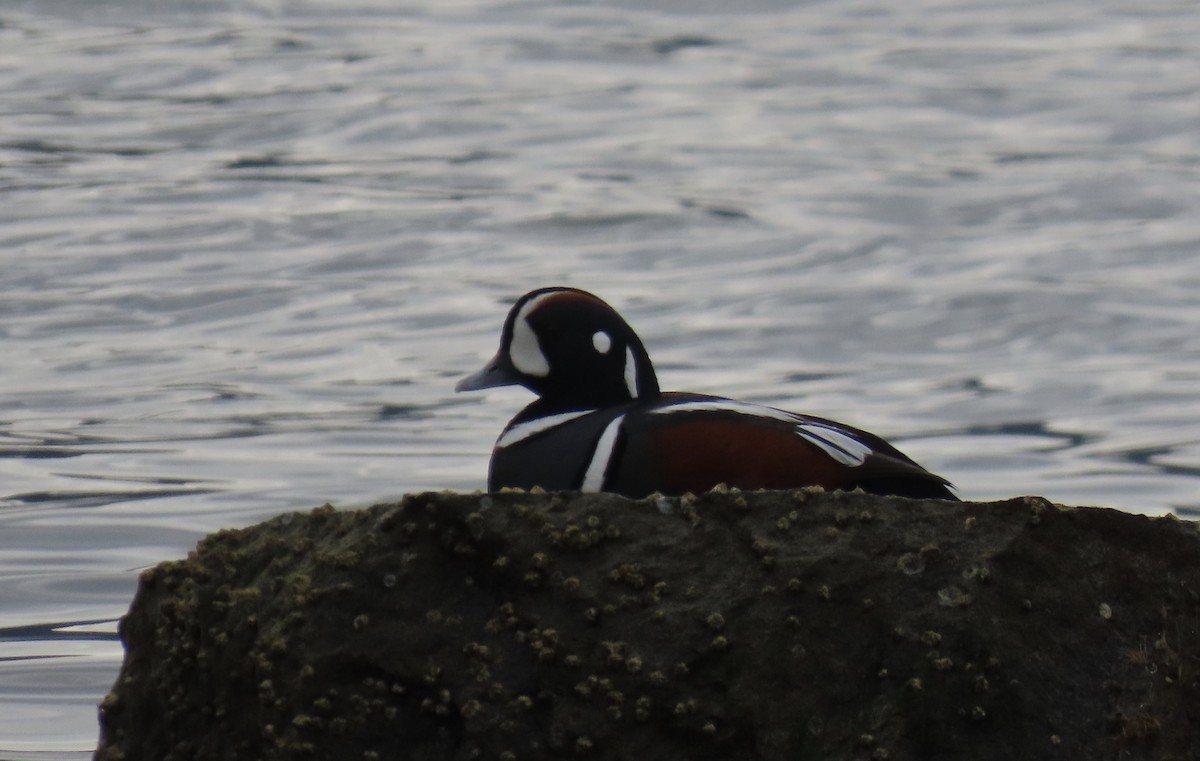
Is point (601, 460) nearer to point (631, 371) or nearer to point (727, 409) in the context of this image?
point (727, 409)

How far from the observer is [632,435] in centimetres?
485

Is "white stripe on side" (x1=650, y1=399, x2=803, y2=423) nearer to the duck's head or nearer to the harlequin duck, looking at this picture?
the harlequin duck

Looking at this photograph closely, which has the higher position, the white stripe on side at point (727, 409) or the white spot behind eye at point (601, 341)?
A: the white spot behind eye at point (601, 341)

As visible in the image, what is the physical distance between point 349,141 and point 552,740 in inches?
688

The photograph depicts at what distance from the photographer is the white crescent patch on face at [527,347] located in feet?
17.7

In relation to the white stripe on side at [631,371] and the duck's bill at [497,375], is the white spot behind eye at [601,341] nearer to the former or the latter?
the white stripe on side at [631,371]

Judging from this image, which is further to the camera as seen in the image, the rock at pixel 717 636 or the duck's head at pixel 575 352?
the duck's head at pixel 575 352

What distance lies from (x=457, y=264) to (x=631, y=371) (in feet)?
37.8

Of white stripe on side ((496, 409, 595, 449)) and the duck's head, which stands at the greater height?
the duck's head

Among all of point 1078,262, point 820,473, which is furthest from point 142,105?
point 820,473

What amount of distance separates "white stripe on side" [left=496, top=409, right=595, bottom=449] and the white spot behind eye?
17cm

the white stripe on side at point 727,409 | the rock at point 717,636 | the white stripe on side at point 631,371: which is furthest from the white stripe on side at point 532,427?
the rock at point 717,636

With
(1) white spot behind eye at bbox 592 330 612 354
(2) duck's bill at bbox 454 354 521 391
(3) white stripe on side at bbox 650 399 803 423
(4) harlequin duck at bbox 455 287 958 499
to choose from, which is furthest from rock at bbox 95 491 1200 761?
(2) duck's bill at bbox 454 354 521 391

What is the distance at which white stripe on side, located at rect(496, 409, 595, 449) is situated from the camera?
5180 mm
